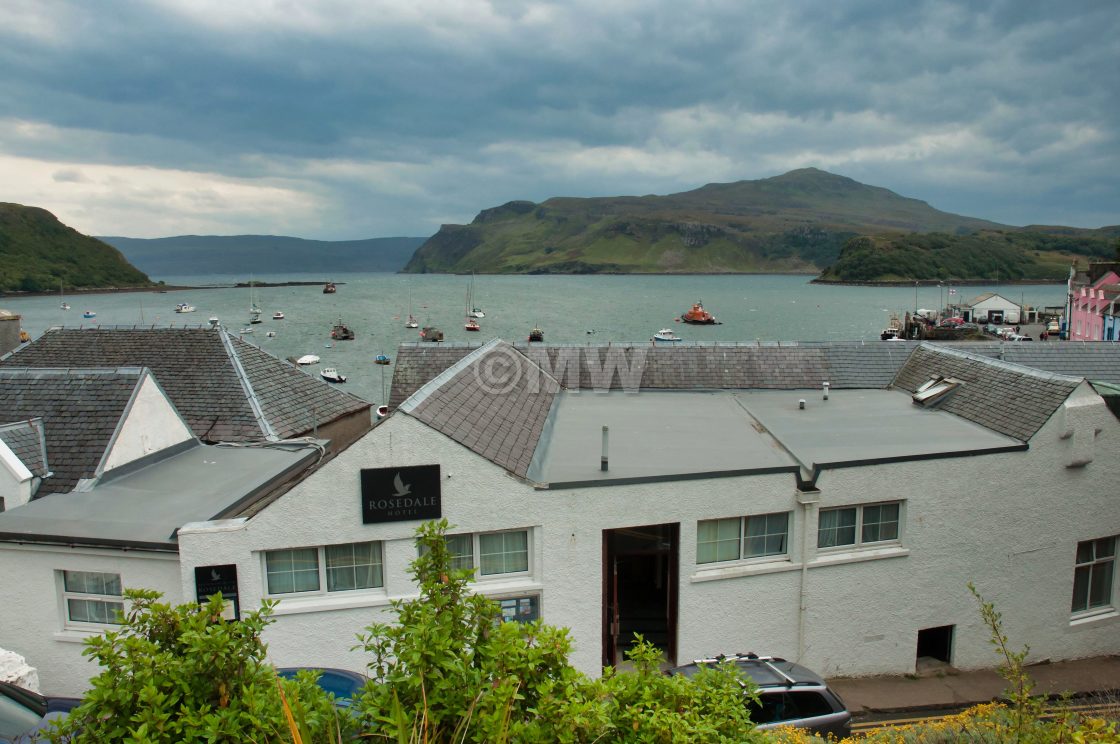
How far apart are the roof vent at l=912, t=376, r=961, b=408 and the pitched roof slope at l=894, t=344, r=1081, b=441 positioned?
15 cm

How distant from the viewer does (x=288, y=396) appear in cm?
2453

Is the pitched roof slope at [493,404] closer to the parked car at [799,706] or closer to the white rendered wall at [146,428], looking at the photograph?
the parked car at [799,706]

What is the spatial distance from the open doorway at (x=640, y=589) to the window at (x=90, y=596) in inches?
356

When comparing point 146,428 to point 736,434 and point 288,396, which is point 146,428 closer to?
point 288,396

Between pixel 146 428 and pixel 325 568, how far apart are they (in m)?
7.94

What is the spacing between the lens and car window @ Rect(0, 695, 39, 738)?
8.52 metres

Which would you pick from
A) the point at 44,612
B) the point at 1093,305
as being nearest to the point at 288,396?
the point at 44,612

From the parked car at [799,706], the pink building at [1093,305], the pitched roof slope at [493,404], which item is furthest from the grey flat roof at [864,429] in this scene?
the pink building at [1093,305]

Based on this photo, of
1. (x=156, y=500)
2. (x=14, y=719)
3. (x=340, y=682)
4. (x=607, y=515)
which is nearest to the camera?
(x=14, y=719)

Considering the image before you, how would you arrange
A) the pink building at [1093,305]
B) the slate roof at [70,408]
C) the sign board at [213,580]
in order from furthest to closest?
1. the pink building at [1093,305]
2. the slate roof at [70,408]
3. the sign board at [213,580]

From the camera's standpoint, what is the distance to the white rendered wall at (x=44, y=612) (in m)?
12.8

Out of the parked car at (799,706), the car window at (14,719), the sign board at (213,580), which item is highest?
the sign board at (213,580)

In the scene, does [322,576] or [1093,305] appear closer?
[322,576]

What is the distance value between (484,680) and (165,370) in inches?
888
